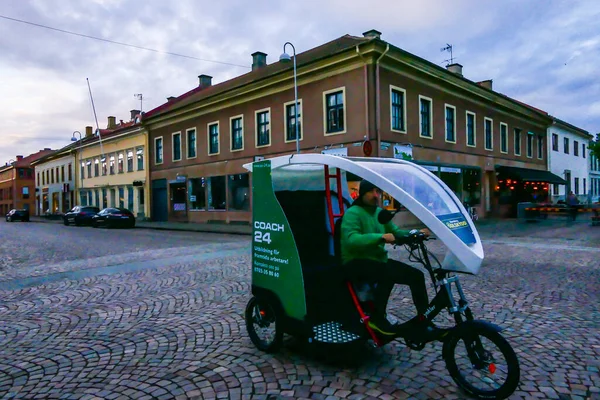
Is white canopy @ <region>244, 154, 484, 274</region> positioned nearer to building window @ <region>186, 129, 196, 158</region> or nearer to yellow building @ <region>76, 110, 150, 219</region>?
building window @ <region>186, 129, 196, 158</region>

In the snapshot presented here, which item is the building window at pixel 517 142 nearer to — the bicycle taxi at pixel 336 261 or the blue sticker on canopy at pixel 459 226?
the bicycle taxi at pixel 336 261

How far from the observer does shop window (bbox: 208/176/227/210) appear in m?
26.8

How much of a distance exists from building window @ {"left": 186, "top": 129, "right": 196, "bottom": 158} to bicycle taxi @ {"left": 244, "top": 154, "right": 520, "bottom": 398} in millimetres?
26024

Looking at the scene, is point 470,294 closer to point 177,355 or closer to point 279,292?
point 279,292

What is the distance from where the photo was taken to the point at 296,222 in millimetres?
4316

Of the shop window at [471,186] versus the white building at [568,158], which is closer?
the shop window at [471,186]

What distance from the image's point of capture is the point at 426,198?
3518 millimetres

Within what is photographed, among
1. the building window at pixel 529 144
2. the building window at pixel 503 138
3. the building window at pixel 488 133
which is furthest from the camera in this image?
the building window at pixel 529 144

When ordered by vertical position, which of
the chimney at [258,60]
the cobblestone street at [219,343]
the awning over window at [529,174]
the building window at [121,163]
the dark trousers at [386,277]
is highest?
the chimney at [258,60]

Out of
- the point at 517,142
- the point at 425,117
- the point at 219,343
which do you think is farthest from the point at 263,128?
the point at 219,343

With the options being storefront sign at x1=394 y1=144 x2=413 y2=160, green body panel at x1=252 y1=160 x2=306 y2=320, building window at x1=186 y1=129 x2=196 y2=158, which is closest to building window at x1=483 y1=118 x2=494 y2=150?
storefront sign at x1=394 y1=144 x2=413 y2=160

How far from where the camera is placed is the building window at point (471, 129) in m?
25.4

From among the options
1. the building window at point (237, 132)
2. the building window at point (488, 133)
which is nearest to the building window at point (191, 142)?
the building window at point (237, 132)

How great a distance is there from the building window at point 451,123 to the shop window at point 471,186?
214 cm
